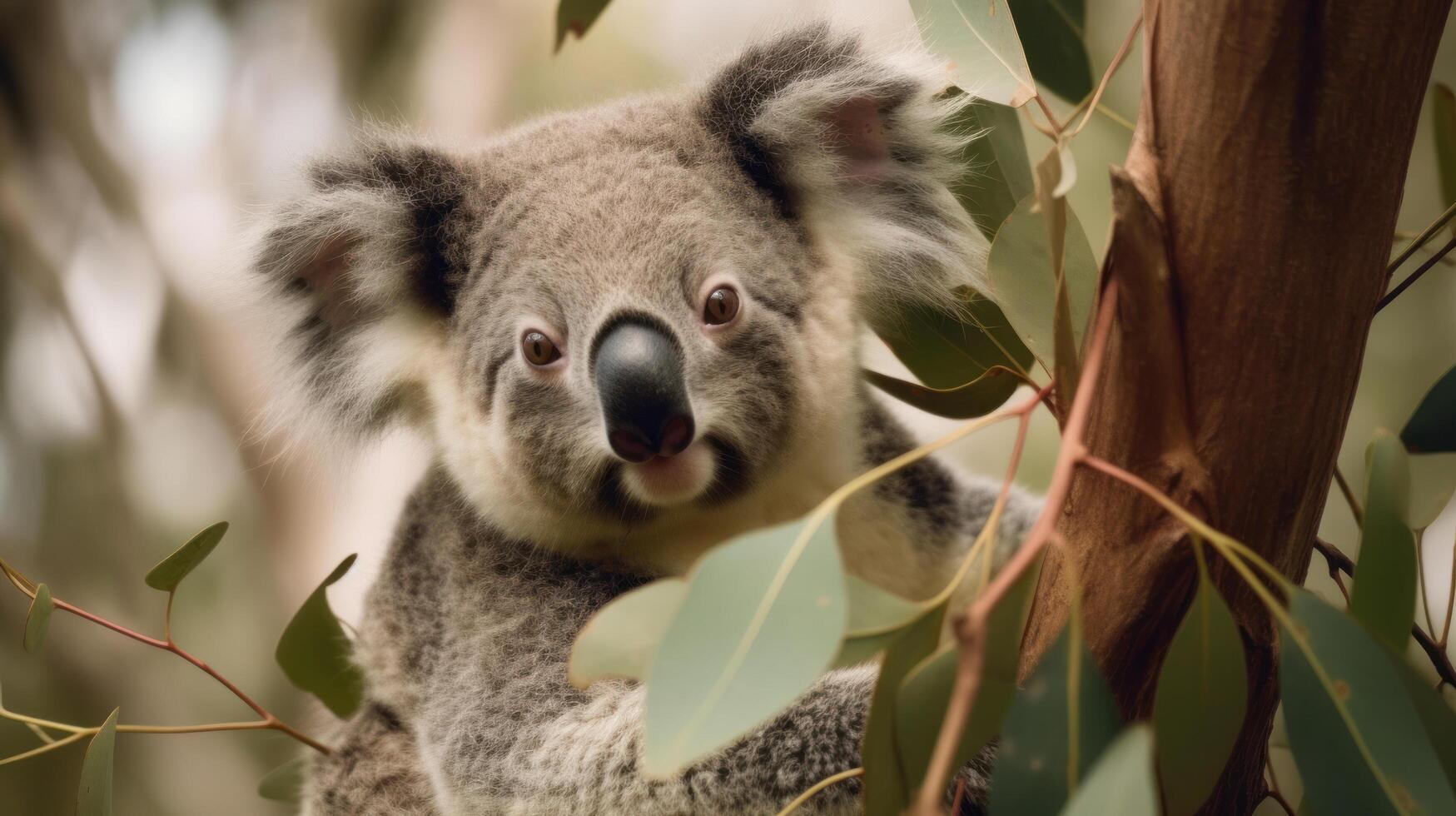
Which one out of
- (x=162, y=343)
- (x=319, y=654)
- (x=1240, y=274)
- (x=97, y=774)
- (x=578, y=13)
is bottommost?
(x=162, y=343)

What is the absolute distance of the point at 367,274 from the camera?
71.6 inches

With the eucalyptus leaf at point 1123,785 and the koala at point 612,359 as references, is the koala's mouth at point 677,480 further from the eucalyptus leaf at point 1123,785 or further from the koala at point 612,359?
the eucalyptus leaf at point 1123,785

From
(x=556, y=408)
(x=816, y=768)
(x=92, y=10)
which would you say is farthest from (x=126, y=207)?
(x=816, y=768)

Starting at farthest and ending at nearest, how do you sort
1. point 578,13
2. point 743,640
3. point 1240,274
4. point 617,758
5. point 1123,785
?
point 578,13, point 617,758, point 1240,274, point 743,640, point 1123,785

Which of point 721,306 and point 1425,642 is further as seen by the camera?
point 721,306

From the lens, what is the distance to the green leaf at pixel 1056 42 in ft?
5.16

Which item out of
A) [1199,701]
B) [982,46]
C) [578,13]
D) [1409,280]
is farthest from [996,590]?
[578,13]

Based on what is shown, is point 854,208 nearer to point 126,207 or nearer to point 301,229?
point 301,229

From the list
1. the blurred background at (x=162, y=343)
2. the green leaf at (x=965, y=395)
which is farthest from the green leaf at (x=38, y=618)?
the blurred background at (x=162, y=343)

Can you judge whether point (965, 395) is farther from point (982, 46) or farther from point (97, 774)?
point (97, 774)

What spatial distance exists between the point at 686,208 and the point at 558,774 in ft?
2.68

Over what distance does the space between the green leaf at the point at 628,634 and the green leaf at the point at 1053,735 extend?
0.90 ft

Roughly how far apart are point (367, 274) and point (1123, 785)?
1493 mm

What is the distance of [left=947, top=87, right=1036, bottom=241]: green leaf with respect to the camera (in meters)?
1.54
